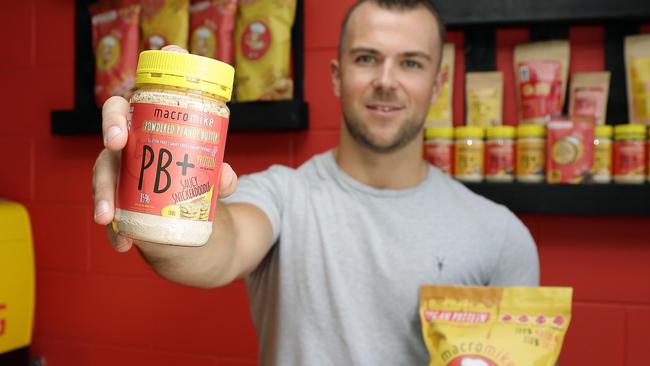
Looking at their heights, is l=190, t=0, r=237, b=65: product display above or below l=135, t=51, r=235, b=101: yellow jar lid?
above

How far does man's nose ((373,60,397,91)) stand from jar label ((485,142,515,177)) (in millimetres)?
338

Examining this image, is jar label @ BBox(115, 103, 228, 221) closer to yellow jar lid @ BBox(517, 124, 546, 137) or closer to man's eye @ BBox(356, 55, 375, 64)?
man's eye @ BBox(356, 55, 375, 64)

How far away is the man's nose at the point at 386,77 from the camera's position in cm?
135

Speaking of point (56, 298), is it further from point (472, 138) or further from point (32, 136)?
point (472, 138)

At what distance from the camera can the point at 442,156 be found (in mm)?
1544

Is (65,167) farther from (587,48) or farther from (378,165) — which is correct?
(587,48)

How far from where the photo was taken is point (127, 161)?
63 cm

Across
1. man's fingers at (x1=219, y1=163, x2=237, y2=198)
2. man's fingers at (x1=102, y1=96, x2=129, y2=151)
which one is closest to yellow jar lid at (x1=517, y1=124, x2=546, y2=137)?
man's fingers at (x1=219, y1=163, x2=237, y2=198)

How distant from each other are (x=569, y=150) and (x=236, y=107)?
916 millimetres

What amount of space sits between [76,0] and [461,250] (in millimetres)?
1513

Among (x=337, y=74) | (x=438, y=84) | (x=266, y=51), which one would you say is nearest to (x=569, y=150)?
→ (x=438, y=84)

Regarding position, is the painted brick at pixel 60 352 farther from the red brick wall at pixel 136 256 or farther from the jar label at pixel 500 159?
the jar label at pixel 500 159

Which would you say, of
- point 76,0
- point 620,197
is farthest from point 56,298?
point 620,197

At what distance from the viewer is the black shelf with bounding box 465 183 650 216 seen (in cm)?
145
